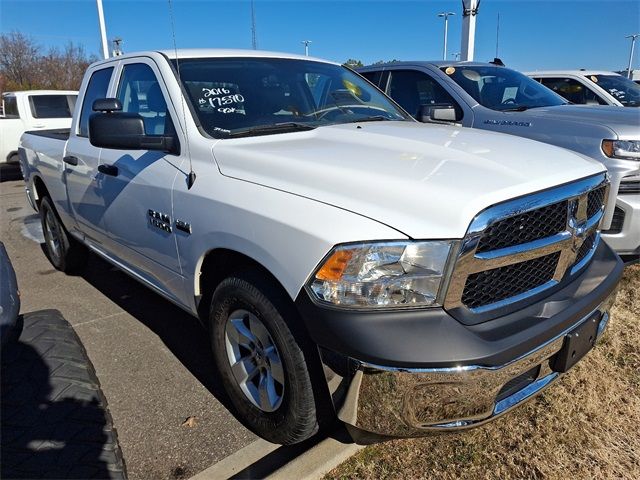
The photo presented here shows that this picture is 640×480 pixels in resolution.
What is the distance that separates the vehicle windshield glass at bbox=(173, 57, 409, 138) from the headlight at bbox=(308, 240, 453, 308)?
1.21 m

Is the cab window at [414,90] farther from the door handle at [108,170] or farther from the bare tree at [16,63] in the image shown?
the bare tree at [16,63]

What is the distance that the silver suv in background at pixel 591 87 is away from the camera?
7828 millimetres

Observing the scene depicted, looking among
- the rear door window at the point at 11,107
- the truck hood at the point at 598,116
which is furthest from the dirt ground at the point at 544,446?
the rear door window at the point at 11,107

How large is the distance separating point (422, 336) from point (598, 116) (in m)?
3.74

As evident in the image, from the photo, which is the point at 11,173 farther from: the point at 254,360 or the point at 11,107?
the point at 254,360

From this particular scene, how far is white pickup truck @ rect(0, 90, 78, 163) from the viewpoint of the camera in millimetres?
10961

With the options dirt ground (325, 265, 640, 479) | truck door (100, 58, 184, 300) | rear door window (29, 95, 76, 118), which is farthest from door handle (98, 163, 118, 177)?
rear door window (29, 95, 76, 118)

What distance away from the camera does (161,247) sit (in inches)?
109

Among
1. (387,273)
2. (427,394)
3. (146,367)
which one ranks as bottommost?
(146,367)

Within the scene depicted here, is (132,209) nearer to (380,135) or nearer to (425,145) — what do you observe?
(380,135)

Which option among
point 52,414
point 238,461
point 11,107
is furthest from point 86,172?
point 11,107

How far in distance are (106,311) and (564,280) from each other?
134 inches

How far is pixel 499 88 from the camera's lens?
5.57 m

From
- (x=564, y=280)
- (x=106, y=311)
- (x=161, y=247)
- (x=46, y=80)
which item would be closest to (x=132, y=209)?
(x=161, y=247)
